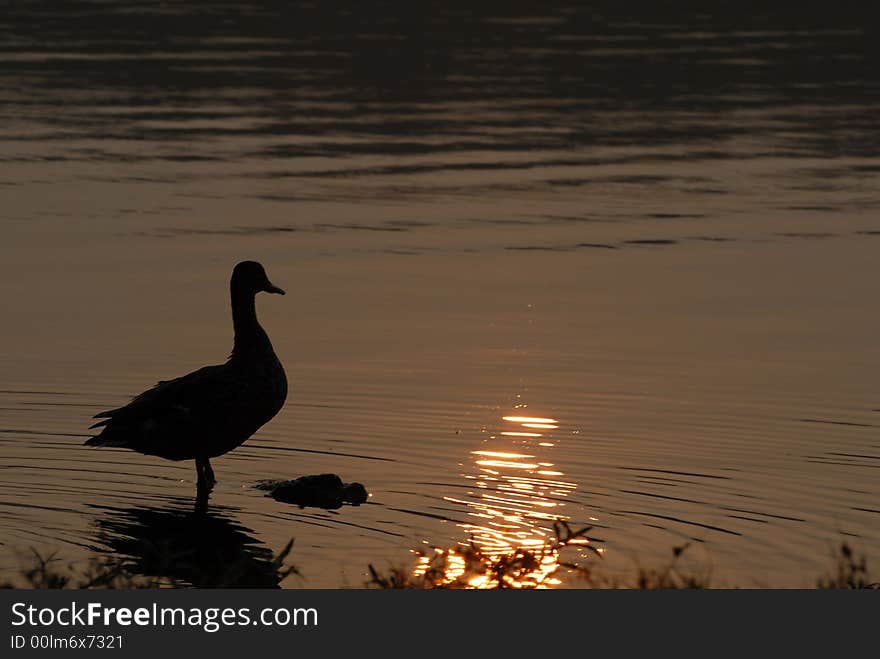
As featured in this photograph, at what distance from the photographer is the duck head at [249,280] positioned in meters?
14.6

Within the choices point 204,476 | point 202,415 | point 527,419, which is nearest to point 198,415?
point 202,415

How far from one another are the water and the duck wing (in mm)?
320

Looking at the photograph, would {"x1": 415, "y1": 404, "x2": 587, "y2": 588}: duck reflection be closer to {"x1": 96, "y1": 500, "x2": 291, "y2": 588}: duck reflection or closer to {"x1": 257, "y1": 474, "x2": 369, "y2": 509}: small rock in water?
{"x1": 257, "y1": 474, "x2": 369, "y2": 509}: small rock in water

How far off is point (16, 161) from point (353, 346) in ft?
35.5

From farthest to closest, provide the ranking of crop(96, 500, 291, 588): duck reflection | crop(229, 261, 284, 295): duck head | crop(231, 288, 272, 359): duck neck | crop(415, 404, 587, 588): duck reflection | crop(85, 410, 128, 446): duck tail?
1. crop(229, 261, 284, 295): duck head
2. crop(231, 288, 272, 359): duck neck
3. crop(85, 410, 128, 446): duck tail
4. crop(96, 500, 291, 588): duck reflection
5. crop(415, 404, 587, 588): duck reflection

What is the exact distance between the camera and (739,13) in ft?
166

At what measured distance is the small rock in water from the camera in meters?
13.0

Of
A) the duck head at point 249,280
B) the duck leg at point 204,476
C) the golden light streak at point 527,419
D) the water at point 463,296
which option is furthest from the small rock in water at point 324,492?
the golden light streak at point 527,419

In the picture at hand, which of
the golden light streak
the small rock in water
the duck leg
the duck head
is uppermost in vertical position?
the duck head

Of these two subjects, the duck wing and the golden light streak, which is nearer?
the duck wing

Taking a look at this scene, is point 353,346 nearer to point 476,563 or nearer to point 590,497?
point 590,497

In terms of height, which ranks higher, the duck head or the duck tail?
the duck head

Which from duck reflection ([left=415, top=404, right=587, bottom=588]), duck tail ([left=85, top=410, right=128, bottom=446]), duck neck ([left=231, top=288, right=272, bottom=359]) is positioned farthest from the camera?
duck neck ([left=231, top=288, right=272, bottom=359])

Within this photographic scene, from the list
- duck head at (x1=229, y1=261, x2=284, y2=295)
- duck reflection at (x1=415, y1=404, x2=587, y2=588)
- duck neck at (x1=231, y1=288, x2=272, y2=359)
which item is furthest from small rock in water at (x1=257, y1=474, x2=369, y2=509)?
Answer: duck head at (x1=229, y1=261, x2=284, y2=295)
